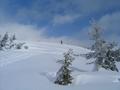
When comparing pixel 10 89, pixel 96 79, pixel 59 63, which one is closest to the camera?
pixel 10 89

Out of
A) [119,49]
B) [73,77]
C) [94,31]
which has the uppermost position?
[94,31]

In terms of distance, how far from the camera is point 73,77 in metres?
20.1

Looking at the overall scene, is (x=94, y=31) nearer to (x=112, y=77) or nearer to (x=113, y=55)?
(x=113, y=55)

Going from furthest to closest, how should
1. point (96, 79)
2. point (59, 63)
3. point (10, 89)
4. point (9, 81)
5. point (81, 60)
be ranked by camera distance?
1. point (81, 60)
2. point (59, 63)
3. point (96, 79)
4. point (9, 81)
5. point (10, 89)

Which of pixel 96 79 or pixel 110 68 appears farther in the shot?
pixel 110 68

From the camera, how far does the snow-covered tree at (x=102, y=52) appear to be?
2739 centimetres

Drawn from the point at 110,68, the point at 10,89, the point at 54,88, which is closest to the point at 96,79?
the point at 54,88

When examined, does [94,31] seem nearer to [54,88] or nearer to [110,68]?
[110,68]

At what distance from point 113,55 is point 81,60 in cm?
981

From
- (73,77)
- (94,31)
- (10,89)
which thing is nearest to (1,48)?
(94,31)

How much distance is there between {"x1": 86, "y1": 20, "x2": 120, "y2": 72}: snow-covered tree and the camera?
1078 inches

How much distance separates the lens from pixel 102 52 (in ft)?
90.0

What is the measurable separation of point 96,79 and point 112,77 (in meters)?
1.40

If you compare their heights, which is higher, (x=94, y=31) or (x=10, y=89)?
(x=94, y=31)
